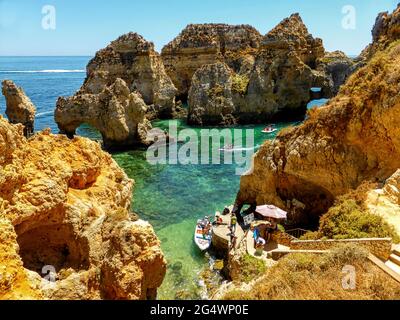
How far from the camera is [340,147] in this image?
19.0 m

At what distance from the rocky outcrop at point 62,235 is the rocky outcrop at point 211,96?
49.6 m

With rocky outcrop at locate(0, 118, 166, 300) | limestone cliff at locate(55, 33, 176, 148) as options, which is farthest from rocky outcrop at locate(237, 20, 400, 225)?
limestone cliff at locate(55, 33, 176, 148)

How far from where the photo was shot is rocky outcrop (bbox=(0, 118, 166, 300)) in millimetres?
7582

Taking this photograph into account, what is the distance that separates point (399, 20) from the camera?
24484mm

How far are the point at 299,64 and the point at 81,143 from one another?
184 feet

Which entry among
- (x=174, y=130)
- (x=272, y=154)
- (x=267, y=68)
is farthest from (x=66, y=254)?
(x=267, y=68)

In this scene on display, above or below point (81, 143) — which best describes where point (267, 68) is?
above

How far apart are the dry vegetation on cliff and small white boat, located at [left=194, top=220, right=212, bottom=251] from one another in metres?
9.34

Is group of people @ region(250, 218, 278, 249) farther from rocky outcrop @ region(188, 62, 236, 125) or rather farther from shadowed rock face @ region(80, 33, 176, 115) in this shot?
shadowed rock face @ region(80, 33, 176, 115)

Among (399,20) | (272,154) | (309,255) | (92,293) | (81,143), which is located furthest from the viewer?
(399,20)

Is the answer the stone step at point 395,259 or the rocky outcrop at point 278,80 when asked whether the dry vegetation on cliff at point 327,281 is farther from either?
the rocky outcrop at point 278,80

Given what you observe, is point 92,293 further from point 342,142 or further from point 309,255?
point 342,142

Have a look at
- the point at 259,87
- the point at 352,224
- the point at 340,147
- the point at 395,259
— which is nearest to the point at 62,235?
the point at 395,259

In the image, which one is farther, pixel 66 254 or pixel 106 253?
pixel 66 254
